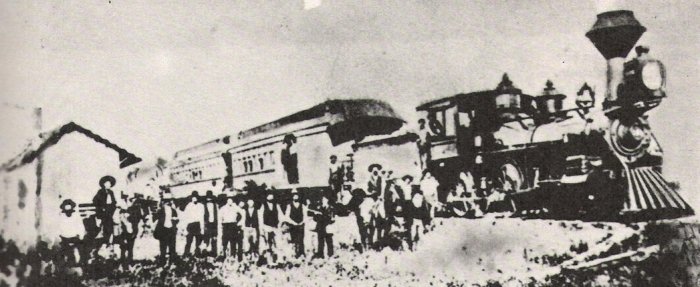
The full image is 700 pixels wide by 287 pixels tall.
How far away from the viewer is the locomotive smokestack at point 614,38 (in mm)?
2809

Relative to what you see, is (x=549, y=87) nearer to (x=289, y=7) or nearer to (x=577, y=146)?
(x=577, y=146)

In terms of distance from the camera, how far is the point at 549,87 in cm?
281

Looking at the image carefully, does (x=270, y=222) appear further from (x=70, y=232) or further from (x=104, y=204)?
(x=70, y=232)

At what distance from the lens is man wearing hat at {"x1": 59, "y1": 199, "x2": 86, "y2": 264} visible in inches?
106

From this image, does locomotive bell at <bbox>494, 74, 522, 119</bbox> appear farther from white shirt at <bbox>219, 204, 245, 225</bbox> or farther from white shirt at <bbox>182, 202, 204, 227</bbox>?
white shirt at <bbox>182, 202, 204, 227</bbox>

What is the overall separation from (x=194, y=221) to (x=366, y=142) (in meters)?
0.91

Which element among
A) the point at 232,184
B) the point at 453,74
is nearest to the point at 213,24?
the point at 232,184

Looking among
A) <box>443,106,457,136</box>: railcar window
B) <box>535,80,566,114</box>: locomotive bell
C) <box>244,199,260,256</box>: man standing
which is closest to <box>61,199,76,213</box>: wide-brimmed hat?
<box>244,199,260,256</box>: man standing

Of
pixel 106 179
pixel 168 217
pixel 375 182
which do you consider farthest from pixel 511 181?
pixel 106 179

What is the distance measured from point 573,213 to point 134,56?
2220 millimetres

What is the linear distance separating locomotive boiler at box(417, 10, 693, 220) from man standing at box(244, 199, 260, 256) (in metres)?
0.87

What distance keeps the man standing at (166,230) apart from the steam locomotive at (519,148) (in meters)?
0.15

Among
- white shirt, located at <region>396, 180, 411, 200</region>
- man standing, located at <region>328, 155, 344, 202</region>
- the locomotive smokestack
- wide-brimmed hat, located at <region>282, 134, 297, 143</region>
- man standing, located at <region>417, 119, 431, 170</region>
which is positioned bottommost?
white shirt, located at <region>396, 180, 411, 200</region>

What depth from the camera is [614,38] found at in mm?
2809
